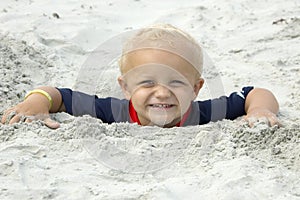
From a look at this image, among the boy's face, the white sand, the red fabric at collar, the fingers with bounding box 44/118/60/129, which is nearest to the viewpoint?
the white sand

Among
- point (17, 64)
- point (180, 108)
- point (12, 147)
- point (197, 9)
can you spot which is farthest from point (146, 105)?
point (197, 9)

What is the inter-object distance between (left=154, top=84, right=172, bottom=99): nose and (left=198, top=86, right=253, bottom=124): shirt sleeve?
296 millimetres

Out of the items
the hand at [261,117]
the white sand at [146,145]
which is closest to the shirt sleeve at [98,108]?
the white sand at [146,145]

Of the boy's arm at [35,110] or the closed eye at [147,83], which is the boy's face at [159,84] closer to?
the closed eye at [147,83]

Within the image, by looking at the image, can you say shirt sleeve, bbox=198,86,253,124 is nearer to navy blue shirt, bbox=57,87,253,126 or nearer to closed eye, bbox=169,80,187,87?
navy blue shirt, bbox=57,87,253,126

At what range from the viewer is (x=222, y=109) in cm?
254

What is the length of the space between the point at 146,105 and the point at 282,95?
2.87ft

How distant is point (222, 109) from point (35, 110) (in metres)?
0.85

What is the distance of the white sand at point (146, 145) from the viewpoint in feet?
5.40

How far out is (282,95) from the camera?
2852mm

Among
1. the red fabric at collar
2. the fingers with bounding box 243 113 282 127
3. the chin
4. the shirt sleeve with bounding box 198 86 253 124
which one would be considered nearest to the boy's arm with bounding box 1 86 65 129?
the red fabric at collar

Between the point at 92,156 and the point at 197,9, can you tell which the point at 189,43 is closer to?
the point at 92,156

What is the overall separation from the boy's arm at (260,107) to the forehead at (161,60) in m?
0.34

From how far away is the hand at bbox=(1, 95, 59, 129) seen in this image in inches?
89.1
